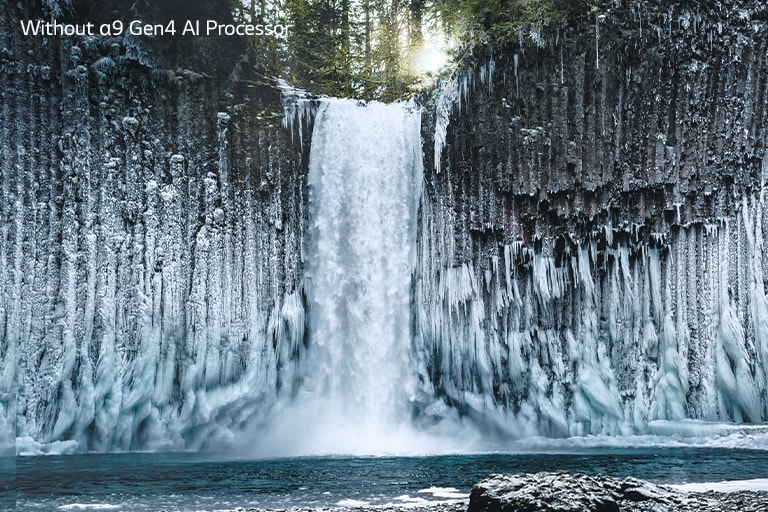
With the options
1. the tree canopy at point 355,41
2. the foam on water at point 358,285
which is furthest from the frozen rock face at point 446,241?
the tree canopy at point 355,41

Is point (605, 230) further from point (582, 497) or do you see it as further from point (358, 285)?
point (582, 497)

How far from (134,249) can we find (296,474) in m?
8.11

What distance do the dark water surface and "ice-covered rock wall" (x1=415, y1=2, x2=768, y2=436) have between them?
2.88 metres

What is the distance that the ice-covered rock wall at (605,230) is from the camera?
1734cm

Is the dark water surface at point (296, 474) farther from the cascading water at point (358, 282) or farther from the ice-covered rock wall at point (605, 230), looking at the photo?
the cascading water at point (358, 282)

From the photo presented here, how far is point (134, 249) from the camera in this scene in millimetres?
17422

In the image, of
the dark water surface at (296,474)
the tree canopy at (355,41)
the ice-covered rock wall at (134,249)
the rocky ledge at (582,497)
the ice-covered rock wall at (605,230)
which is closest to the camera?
the rocky ledge at (582,497)

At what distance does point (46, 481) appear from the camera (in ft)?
36.5

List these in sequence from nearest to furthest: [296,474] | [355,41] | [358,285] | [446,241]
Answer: [296,474] < [358,285] < [446,241] < [355,41]

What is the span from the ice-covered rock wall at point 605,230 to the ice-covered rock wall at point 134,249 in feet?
15.3

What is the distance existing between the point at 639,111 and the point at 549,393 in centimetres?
773

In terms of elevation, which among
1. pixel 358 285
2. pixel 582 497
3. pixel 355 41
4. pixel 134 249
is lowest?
pixel 582 497

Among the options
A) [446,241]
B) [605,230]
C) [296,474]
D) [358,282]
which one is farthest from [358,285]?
[296,474]

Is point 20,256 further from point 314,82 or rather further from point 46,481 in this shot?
point 314,82
